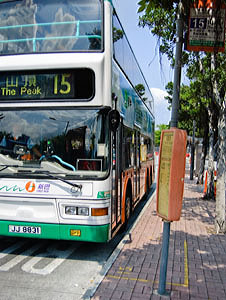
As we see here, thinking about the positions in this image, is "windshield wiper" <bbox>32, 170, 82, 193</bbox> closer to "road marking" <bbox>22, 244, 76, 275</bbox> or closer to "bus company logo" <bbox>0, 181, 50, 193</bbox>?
"bus company logo" <bbox>0, 181, 50, 193</bbox>

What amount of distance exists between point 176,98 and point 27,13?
3.24 metres

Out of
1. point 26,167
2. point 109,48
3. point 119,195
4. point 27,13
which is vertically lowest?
point 119,195

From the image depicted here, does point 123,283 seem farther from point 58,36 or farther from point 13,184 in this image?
point 58,36

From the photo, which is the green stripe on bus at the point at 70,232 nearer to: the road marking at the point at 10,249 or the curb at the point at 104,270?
the curb at the point at 104,270

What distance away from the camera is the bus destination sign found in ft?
16.3

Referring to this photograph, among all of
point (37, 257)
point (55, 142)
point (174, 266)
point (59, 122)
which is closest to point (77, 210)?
point (55, 142)

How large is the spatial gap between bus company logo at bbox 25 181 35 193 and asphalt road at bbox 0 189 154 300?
1.23 m

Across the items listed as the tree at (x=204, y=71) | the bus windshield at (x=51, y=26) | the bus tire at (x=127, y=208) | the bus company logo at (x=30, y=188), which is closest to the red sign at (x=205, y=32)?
the tree at (x=204, y=71)

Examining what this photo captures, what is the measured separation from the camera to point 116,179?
222 inches

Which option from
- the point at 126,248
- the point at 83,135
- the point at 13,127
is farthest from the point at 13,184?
the point at 126,248

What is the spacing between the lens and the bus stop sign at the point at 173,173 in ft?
12.1

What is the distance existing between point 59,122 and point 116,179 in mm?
1487

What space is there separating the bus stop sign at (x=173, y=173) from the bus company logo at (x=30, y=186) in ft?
7.35

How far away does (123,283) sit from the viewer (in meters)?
4.32
